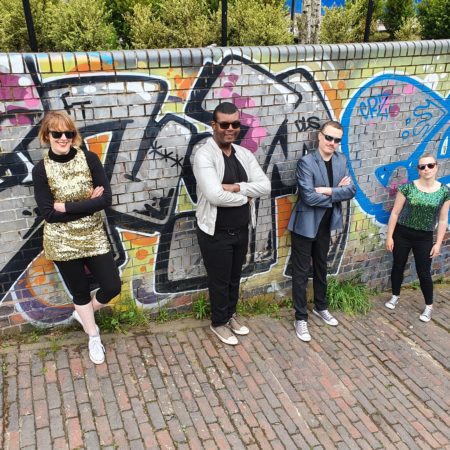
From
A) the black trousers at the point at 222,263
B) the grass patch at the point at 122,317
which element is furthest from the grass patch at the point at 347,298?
the grass patch at the point at 122,317

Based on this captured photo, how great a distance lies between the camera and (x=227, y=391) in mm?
3705

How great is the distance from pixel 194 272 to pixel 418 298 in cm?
295

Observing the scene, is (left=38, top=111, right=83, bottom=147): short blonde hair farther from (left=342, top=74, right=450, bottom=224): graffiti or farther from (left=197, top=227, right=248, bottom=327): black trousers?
(left=342, top=74, right=450, bottom=224): graffiti

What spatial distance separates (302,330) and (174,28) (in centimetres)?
370

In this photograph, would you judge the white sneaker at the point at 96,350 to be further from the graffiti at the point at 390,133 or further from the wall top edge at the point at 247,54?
the graffiti at the point at 390,133

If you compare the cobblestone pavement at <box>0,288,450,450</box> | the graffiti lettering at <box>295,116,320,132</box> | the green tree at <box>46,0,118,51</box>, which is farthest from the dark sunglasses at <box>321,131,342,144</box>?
the green tree at <box>46,0,118,51</box>

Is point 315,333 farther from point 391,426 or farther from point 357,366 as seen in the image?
point 391,426

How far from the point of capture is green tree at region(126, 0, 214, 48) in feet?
16.9

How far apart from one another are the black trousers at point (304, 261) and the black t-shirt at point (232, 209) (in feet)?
2.74

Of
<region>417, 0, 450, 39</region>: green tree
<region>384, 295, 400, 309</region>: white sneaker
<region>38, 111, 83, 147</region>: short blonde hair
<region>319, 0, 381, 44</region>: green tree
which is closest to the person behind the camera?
<region>38, 111, 83, 147</region>: short blonde hair

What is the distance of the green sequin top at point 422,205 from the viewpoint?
470 cm

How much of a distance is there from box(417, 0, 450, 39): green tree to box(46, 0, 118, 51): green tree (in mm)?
4559

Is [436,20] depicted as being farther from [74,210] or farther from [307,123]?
[74,210]

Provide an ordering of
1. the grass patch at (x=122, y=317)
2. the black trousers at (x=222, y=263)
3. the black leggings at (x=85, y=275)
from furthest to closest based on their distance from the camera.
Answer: the grass patch at (x=122, y=317)
the black trousers at (x=222, y=263)
the black leggings at (x=85, y=275)
